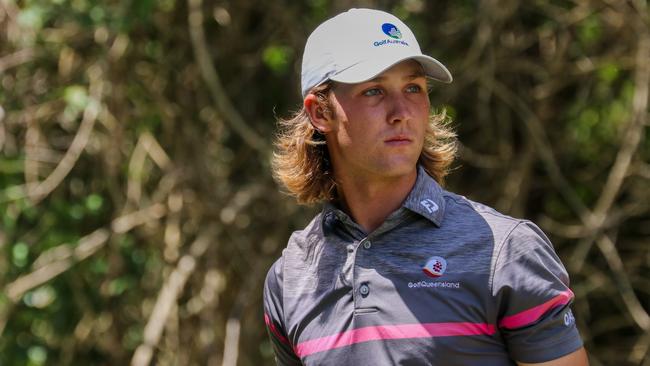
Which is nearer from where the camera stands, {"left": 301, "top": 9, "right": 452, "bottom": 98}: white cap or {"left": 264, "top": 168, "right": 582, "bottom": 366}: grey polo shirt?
{"left": 264, "top": 168, "right": 582, "bottom": 366}: grey polo shirt

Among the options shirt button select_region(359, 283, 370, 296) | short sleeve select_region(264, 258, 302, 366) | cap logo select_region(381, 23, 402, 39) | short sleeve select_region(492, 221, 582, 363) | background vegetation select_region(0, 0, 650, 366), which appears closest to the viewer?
short sleeve select_region(492, 221, 582, 363)

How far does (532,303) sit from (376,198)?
1.26 ft

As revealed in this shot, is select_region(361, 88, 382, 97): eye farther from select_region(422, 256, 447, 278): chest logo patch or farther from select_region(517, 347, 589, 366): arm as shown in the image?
select_region(517, 347, 589, 366): arm

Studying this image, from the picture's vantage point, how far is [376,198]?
1973mm

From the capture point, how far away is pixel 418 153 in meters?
1.94

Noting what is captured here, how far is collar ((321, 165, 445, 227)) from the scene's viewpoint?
1.86 m

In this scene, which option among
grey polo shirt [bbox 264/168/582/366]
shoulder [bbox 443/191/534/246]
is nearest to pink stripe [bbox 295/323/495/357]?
grey polo shirt [bbox 264/168/582/366]

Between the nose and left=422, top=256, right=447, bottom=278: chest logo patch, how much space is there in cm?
26

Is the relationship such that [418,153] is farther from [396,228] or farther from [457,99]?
[457,99]

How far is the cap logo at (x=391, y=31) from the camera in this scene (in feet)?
6.38

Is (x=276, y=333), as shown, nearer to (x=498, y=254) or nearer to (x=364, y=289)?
(x=364, y=289)

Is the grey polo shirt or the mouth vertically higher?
the mouth

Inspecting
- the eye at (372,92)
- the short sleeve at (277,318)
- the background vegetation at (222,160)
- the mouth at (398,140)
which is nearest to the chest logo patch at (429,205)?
the mouth at (398,140)

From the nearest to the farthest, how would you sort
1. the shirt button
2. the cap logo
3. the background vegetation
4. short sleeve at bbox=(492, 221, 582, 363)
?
1. short sleeve at bbox=(492, 221, 582, 363)
2. the shirt button
3. the cap logo
4. the background vegetation
